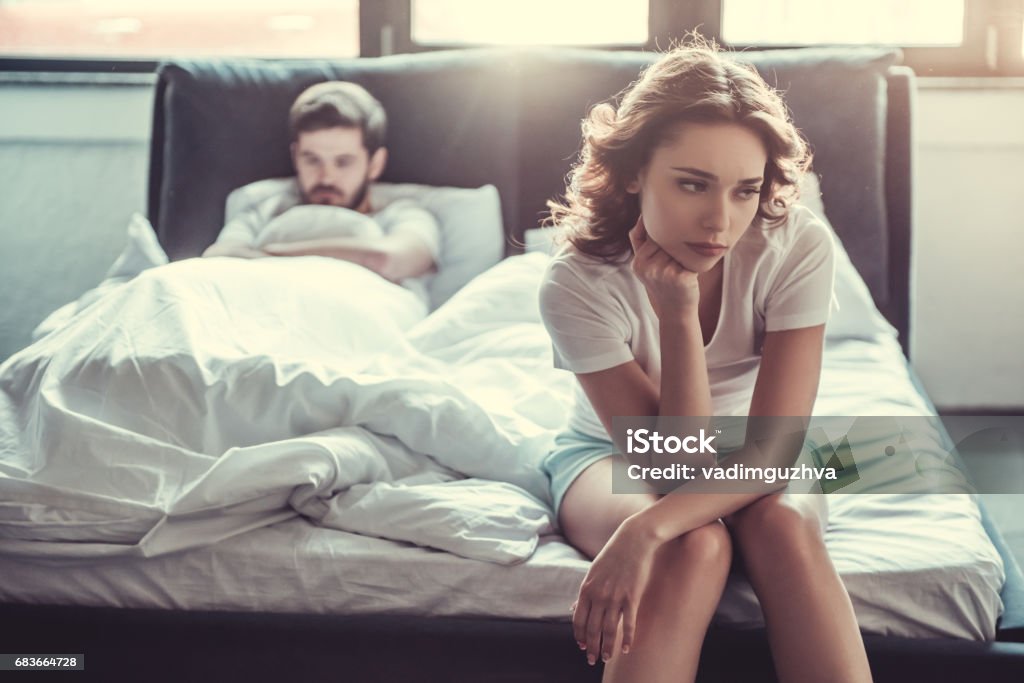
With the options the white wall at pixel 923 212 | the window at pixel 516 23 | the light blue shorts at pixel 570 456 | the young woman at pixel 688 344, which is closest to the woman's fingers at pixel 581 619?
the young woman at pixel 688 344

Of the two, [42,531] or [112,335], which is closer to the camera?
[42,531]

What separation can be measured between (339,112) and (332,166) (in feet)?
0.36

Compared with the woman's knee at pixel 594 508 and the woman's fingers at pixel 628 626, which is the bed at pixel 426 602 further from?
the woman's fingers at pixel 628 626

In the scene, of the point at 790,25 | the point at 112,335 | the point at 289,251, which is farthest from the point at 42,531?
the point at 790,25

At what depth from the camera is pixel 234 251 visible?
1.97 m

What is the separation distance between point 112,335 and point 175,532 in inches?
13.3

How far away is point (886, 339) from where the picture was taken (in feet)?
6.40

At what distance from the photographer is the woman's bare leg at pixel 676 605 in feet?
3.29

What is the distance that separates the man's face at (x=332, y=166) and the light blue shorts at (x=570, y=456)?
94cm

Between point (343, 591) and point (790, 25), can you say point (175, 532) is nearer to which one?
A: point (343, 591)

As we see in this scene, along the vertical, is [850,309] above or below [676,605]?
above

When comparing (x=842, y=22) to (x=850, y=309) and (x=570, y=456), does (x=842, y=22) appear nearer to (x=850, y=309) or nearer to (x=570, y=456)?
(x=850, y=309)

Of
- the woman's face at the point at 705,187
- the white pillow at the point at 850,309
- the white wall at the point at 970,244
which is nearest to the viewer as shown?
the woman's face at the point at 705,187

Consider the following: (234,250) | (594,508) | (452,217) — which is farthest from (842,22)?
(594,508)
